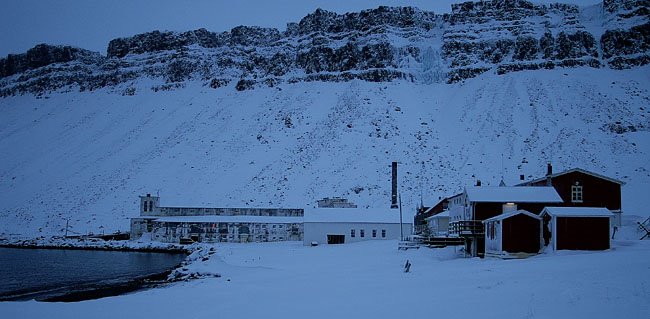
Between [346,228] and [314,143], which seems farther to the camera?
[314,143]

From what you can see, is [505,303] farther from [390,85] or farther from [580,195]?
[390,85]

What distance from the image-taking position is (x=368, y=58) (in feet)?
403

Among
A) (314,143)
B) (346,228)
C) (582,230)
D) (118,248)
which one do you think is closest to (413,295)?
(582,230)

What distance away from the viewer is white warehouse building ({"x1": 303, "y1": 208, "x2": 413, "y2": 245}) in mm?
59438

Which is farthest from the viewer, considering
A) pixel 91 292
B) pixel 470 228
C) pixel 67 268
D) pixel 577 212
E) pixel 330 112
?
pixel 330 112

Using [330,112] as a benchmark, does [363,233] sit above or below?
below

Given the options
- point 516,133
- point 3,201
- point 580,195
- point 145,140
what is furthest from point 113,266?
point 516,133

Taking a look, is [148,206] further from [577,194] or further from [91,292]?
[577,194]

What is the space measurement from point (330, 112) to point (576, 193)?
70323mm

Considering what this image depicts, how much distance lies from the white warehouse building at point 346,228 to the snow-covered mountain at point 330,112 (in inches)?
692

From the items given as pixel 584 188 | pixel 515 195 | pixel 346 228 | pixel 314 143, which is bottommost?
pixel 346 228

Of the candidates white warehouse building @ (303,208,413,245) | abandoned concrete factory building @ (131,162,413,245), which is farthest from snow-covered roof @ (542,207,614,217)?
white warehouse building @ (303,208,413,245)

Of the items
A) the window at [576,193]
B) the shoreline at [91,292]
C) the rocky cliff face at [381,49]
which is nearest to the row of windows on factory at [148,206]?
the shoreline at [91,292]

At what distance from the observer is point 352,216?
200ft
